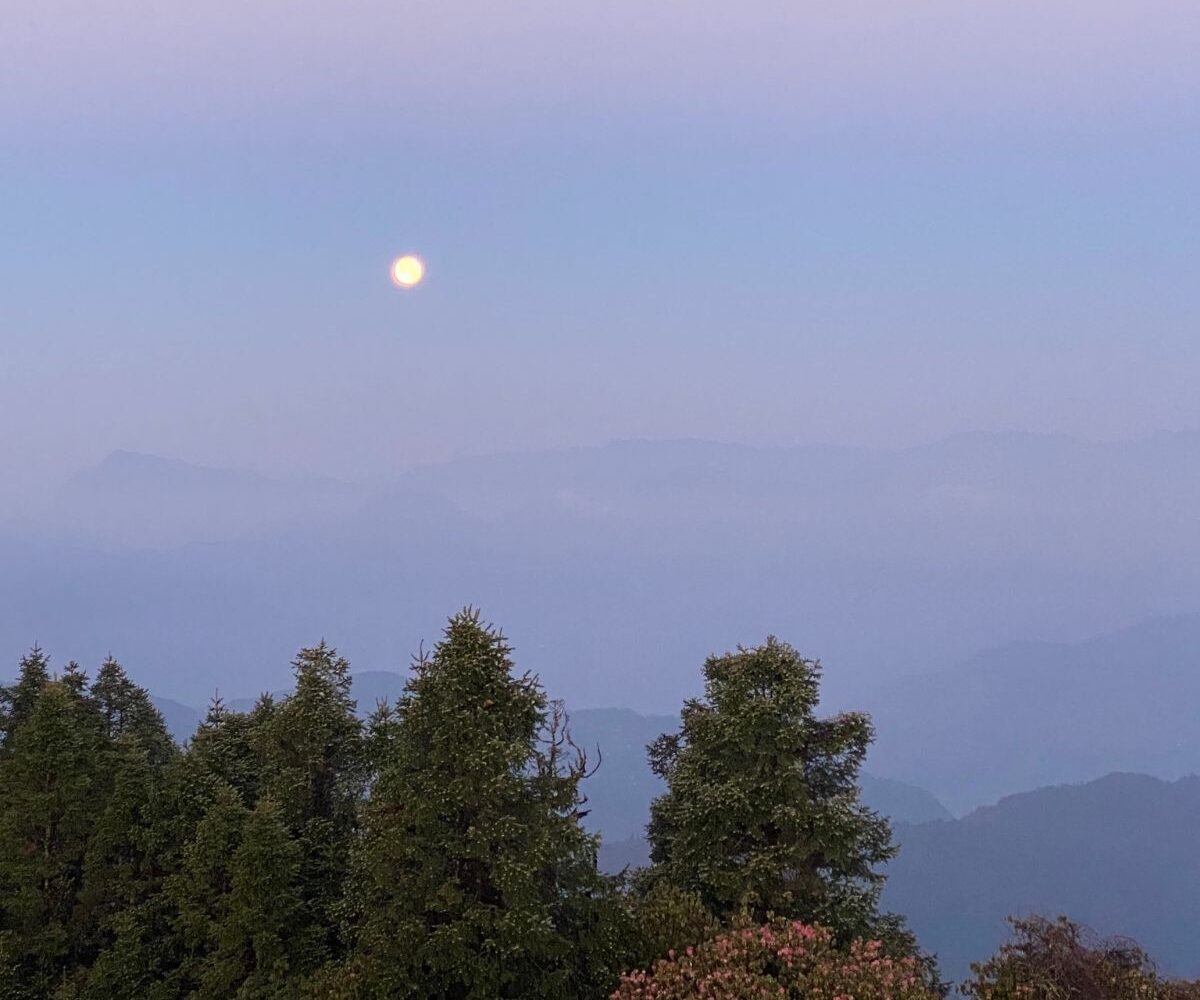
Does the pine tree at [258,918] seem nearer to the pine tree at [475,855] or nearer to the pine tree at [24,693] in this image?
the pine tree at [475,855]

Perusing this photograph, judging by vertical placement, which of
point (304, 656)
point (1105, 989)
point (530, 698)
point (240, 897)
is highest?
point (304, 656)

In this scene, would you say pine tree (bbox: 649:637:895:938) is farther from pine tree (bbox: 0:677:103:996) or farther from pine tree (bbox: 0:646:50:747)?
pine tree (bbox: 0:646:50:747)

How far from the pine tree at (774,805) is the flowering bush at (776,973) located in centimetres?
681

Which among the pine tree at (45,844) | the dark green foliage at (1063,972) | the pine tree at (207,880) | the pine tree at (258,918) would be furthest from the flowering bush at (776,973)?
the pine tree at (45,844)

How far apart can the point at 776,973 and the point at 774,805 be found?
915 centimetres

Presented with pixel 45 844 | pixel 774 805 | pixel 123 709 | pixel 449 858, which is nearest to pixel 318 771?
pixel 449 858

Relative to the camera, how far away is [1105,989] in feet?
68.4

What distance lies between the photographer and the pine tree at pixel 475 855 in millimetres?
23531

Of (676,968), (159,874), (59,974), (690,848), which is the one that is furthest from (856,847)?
(59,974)

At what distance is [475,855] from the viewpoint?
2364cm

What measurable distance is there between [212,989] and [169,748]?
19044 millimetres

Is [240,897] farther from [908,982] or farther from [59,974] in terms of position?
[908,982]

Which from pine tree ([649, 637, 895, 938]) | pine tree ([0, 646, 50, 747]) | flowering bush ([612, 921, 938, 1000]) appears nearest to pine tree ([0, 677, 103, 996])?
pine tree ([0, 646, 50, 747])

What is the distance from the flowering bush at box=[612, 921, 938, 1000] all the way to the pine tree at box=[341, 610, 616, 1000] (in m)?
4.35
